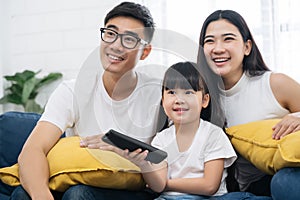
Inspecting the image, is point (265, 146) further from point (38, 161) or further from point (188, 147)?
point (38, 161)

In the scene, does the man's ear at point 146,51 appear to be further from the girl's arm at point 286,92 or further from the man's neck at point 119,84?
the girl's arm at point 286,92

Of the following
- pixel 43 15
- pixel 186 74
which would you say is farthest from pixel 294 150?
pixel 43 15

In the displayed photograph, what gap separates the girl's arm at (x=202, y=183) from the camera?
136 centimetres

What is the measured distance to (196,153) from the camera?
1.41m

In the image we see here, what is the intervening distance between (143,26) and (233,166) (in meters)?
0.54

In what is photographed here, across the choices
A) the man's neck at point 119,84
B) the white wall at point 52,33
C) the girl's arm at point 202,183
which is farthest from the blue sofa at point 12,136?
the white wall at point 52,33

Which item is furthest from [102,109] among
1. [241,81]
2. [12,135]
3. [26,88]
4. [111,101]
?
[26,88]

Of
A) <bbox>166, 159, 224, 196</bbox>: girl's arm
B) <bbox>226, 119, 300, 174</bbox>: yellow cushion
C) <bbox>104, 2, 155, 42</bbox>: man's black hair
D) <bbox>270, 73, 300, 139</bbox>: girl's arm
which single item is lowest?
<bbox>166, 159, 224, 196</bbox>: girl's arm

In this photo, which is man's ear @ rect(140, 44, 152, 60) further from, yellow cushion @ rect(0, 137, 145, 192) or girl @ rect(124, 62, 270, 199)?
yellow cushion @ rect(0, 137, 145, 192)

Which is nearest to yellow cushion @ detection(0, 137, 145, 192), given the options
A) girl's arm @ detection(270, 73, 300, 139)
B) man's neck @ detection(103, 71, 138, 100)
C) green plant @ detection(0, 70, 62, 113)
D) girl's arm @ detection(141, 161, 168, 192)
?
girl's arm @ detection(141, 161, 168, 192)

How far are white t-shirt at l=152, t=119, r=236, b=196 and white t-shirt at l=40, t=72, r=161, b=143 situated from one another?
0.08 metres

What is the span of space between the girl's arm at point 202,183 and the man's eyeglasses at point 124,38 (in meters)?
0.42

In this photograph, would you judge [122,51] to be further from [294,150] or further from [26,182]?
[294,150]

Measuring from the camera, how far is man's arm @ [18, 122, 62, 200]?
1292 millimetres
